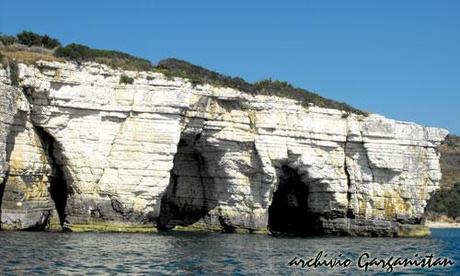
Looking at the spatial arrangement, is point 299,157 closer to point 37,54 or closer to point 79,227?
point 79,227

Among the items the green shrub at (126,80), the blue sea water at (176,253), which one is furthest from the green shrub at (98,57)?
the blue sea water at (176,253)

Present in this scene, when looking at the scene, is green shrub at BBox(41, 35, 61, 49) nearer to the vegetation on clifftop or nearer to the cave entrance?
the vegetation on clifftop

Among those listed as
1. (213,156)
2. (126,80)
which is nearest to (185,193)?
(213,156)

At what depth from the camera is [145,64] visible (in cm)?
3600

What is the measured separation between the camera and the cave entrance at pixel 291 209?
38.7 m

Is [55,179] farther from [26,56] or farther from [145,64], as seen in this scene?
[145,64]

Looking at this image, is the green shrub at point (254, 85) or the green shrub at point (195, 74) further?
the green shrub at point (254, 85)

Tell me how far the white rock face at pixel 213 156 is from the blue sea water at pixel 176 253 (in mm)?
3916

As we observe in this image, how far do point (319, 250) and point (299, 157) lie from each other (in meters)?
11.1

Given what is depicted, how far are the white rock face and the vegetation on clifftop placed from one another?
1.34m

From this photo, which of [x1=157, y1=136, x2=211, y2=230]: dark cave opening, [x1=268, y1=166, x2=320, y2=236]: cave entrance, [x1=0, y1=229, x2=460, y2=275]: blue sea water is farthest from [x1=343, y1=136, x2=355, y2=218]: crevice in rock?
[x1=157, y1=136, x2=211, y2=230]: dark cave opening

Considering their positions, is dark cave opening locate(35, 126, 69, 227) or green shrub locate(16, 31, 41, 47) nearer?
dark cave opening locate(35, 126, 69, 227)

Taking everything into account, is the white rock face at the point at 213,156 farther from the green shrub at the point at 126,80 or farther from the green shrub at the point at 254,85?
the green shrub at the point at 254,85

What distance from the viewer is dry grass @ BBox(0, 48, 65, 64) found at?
2994 centimetres
